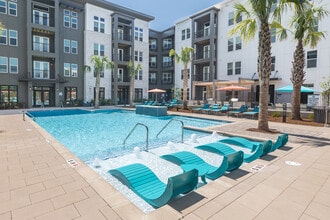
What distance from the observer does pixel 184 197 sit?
356 centimetres

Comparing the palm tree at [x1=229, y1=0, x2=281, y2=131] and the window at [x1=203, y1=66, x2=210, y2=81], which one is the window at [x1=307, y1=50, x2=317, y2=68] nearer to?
the window at [x1=203, y1=66, x2=210, y2=81]

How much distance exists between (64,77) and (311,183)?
28.0 m

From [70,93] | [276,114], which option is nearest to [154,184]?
[276,114]

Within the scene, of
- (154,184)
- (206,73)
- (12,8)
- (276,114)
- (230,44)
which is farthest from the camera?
(206,73)

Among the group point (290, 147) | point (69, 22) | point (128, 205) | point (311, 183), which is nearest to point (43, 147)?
point (128, 205)

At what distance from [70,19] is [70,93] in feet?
31.7

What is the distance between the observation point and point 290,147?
719 cm

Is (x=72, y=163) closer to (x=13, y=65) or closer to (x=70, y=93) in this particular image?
(x=13, y=65)

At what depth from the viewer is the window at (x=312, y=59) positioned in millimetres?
19875

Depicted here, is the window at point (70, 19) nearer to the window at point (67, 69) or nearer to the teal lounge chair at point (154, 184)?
the window at point (67, 69)

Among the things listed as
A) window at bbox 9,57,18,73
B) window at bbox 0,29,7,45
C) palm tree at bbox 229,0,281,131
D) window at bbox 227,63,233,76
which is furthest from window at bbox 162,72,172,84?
palm tree at bbox 229,0,281,131

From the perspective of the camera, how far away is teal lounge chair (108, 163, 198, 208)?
11.0ft

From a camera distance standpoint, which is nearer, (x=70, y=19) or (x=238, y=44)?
(x=238, y=44)

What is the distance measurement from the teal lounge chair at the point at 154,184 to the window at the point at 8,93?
973 inches
